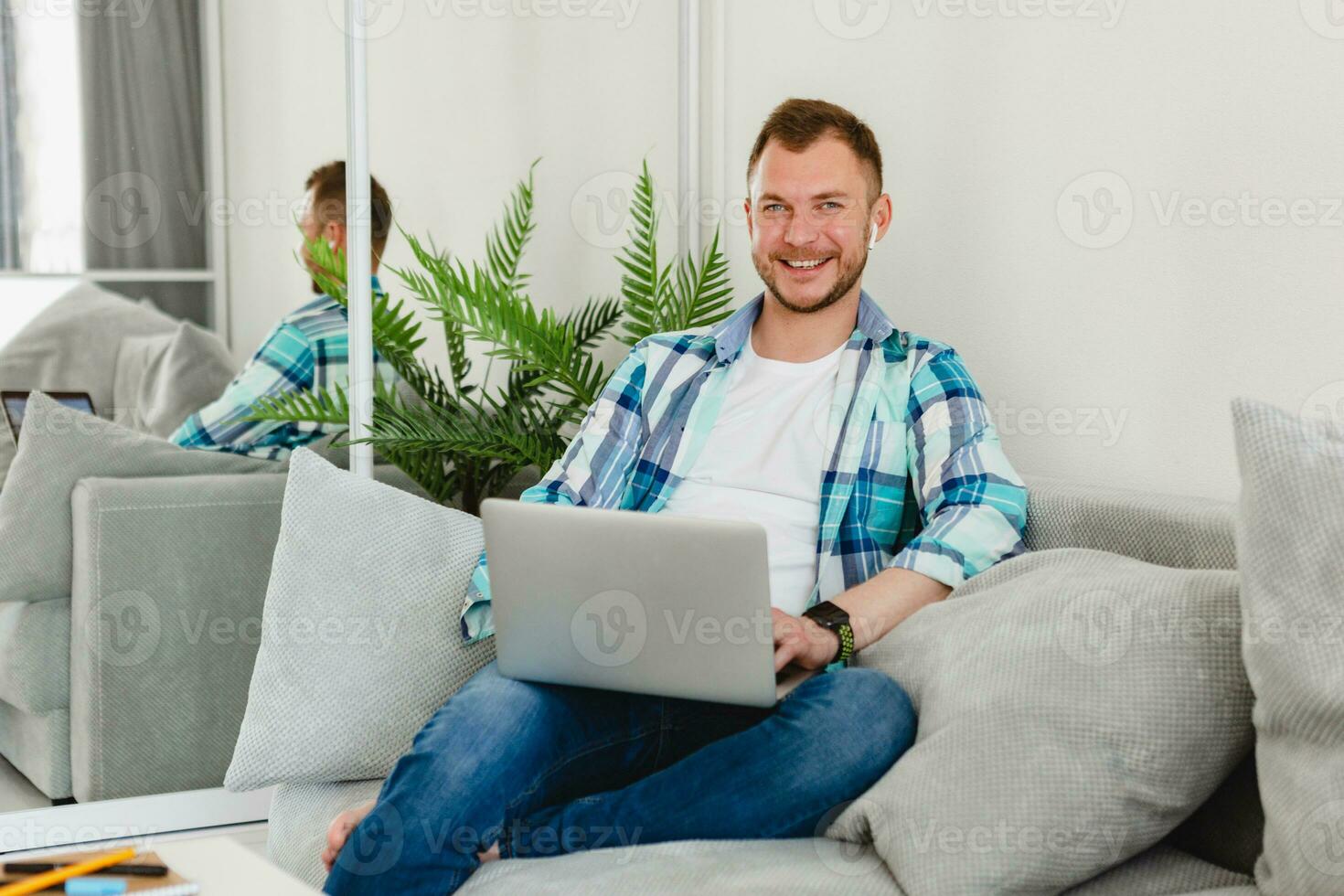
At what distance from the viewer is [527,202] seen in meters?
2.79

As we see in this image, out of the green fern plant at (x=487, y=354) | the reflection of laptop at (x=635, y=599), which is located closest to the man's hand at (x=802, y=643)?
the reflection of laptop at (x=635, y=599)

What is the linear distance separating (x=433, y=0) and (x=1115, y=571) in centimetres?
202

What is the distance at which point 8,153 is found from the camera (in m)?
2.57

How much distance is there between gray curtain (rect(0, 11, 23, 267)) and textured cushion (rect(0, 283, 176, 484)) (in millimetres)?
123

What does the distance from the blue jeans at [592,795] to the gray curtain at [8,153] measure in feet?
5.14

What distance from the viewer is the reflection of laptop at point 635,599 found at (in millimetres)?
1419

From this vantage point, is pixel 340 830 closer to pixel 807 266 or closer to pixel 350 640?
pixel 350 640

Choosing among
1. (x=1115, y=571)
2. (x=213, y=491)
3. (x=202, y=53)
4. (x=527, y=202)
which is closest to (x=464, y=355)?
(x=527, y=202)

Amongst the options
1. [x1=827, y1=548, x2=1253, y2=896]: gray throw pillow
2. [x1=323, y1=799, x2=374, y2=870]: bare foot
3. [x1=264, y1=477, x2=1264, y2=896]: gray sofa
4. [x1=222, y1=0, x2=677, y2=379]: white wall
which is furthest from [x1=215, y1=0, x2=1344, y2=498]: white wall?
[x1=323, y1=799, x2=374, y2=870]: bare foot

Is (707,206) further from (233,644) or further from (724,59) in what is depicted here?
(233,644)

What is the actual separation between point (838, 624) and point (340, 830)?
2.06ft

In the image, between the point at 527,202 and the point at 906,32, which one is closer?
the point at 906,32

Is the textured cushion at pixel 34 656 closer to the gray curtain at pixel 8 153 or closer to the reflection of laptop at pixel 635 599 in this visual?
the gray curtain at pixel 8 153

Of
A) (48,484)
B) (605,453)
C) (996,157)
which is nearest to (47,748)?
(48,484)
